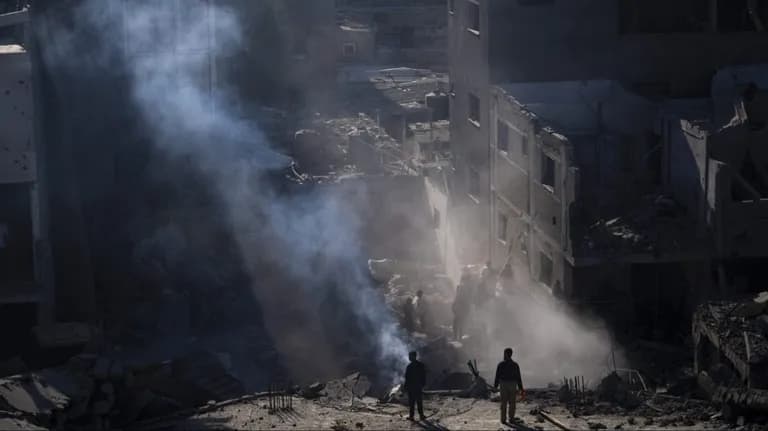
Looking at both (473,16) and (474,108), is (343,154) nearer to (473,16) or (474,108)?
(474,108)

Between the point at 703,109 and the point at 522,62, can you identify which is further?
the point at 522,62

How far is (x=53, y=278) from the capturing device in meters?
27.4

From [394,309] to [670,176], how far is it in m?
7.67

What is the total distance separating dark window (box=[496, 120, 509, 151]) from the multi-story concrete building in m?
0.04

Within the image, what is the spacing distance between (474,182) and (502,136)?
495cm

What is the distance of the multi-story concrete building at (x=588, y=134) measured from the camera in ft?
80.8

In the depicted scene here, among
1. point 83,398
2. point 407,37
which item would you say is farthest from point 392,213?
point 407,37

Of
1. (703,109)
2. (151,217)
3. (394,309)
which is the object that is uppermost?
(703,109)

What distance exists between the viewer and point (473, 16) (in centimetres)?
3394

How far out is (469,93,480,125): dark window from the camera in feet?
112

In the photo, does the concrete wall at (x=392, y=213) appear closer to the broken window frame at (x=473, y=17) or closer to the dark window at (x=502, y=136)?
the broken window frame at (x=473, y=17)

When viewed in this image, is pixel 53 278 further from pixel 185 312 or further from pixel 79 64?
pixel 79 64

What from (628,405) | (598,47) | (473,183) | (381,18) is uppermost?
(598,47)

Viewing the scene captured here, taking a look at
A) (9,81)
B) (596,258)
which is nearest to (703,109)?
(596,258)
